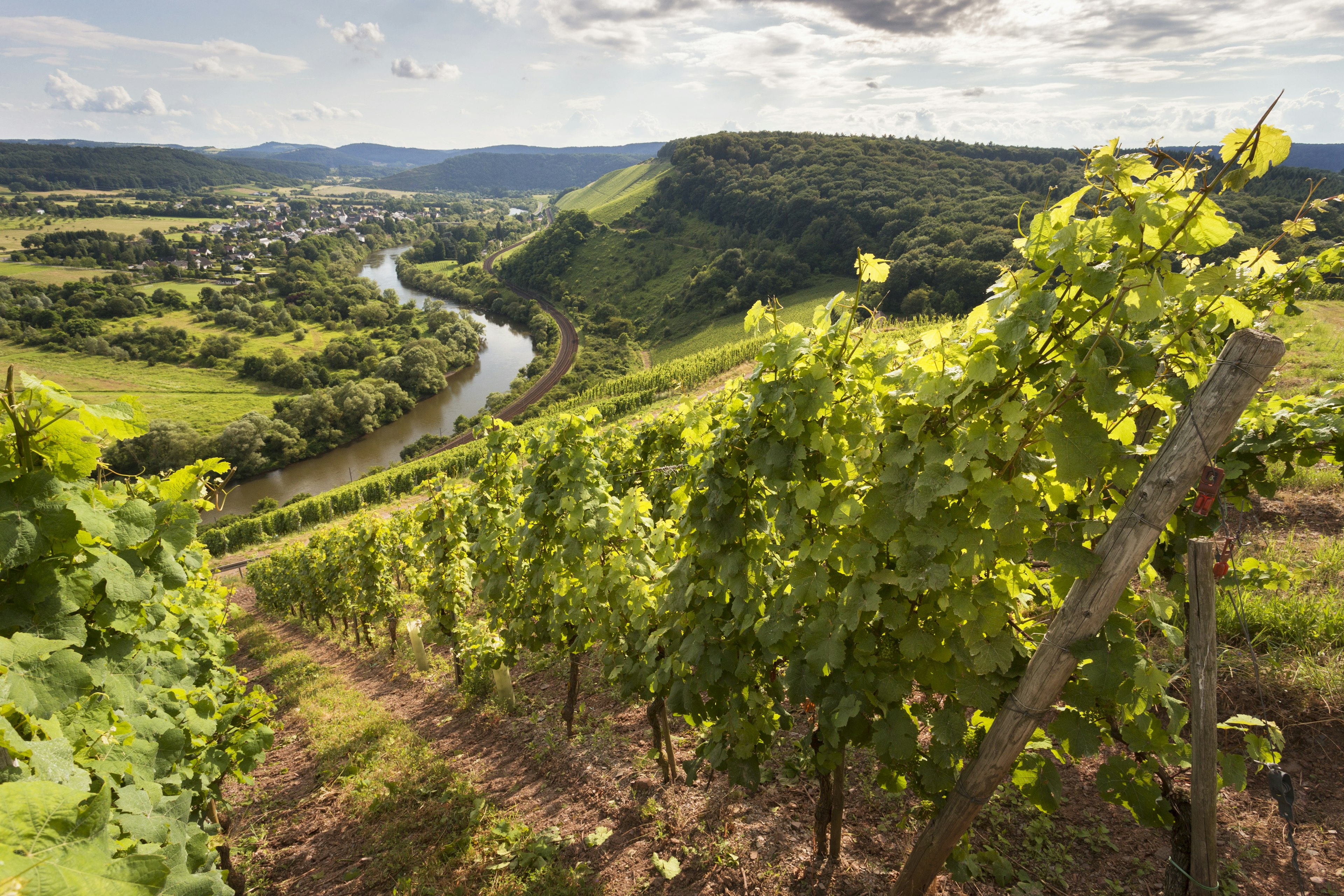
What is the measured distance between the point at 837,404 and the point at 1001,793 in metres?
3.64

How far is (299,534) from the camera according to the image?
37.4 metres

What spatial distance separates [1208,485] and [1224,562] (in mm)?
731

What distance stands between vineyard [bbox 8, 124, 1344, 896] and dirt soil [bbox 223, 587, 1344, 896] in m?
0.05

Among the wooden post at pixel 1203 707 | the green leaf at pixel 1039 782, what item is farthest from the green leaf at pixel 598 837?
the wooden post at pixel 1203 707

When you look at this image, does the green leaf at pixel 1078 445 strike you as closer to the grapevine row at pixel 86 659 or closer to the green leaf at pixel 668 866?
the grapevine row at pixel 86 659

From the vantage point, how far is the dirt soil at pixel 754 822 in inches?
149

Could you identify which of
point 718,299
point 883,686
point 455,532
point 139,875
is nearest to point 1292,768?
point 883,686

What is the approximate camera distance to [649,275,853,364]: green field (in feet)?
213

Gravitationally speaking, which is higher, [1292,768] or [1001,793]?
[1292,768]

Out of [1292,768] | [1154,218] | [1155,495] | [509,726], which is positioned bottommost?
[509,726]

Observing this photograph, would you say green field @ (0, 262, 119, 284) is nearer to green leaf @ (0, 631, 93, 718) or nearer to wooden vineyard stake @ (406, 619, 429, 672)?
wooden vineyard stake @ (406, 619, 429, 672)

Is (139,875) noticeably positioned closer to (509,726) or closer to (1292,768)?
(509,726)

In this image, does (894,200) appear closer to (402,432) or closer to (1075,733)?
(402,432)

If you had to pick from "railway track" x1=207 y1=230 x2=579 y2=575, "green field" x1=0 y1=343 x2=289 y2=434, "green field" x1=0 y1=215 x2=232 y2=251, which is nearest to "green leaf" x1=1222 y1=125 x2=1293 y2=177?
"railway track" x1=207 y1=230 x2=579 y2=575
